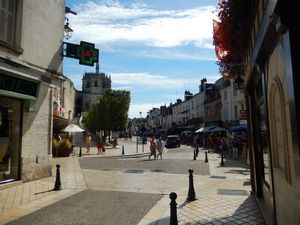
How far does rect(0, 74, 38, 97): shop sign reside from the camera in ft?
30.5

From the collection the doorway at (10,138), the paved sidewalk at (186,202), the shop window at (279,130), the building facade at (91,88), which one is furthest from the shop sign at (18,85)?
the building facade at (91,88)

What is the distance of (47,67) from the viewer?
11617 mm

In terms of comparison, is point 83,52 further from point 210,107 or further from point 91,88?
point 91,88

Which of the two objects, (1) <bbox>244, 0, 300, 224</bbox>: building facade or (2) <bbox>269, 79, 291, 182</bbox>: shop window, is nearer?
(1) <bbox>244, 0, 300, 224</bbox>: building facade

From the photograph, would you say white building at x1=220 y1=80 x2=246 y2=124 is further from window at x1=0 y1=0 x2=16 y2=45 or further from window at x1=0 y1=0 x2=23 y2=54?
window at x1=0 y1=0 x2=16 y2=45

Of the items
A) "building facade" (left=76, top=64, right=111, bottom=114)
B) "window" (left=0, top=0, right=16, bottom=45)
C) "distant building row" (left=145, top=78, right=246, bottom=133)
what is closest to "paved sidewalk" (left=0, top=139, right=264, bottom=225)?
"window" (left=0, top=0, right=16, bottom=45)

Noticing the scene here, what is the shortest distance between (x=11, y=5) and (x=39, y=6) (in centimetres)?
141

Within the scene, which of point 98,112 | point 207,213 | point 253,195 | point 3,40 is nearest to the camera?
point 207,213

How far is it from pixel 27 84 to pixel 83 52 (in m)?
2.83

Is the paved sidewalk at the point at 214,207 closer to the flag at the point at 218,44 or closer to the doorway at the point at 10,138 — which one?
the flag at the point at 218,44

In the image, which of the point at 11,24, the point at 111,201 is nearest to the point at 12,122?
the point at 11,24

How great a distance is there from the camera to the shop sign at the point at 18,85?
30.5 feet

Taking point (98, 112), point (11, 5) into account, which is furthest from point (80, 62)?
point (98, 112)

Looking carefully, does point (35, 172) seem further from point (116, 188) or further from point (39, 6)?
point (39, 6)
